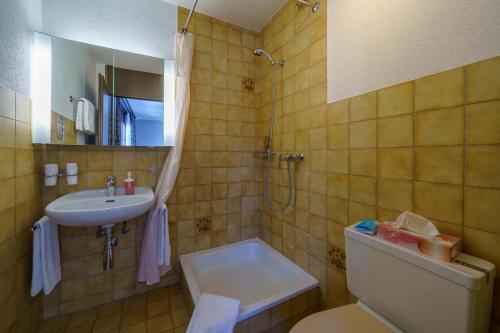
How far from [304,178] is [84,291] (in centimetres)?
181

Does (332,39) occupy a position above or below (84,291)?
above

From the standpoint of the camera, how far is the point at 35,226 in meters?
1.16

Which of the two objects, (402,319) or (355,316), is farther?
(355,316)

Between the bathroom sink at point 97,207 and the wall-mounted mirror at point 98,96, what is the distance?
369 mm

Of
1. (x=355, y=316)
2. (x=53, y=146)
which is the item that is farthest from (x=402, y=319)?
(x=53, y=146)

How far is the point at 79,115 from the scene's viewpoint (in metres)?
1.40

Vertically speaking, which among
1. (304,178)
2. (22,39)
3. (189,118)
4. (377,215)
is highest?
(22,39)

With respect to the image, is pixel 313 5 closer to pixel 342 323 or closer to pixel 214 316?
pixel 342 323

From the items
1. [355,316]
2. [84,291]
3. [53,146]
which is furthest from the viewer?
[84,291]

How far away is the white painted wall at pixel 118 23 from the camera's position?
4.55 ft

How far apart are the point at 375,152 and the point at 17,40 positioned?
1990mm

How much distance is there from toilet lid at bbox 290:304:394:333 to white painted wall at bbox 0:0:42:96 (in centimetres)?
176

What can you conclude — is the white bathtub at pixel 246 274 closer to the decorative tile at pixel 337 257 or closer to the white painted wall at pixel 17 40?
the decorative tile at pixel 337 257

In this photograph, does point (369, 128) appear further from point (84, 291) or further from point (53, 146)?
point (84, 291)
